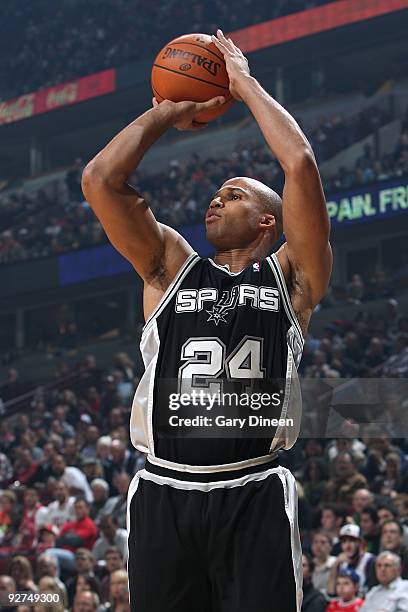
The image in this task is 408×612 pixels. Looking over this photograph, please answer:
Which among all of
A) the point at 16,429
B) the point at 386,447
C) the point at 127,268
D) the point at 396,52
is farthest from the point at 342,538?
the point at 396,52

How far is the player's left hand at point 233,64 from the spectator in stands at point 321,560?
4.94m

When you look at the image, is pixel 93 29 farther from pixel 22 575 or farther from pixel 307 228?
pixel 307 228

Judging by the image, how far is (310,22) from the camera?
2339 cm

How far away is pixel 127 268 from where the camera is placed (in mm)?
22016

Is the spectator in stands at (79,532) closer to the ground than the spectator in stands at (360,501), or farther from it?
closer to the ground

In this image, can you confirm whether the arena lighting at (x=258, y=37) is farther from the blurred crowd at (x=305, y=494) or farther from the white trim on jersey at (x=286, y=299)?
the white trim on jersey at (x=286, y=299)

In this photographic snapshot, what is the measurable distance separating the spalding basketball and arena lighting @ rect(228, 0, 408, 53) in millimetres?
18869

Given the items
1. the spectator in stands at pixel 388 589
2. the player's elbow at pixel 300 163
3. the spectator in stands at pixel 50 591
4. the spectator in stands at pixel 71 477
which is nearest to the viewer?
the player's elbow at pixel 300 163

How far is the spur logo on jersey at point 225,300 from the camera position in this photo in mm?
3670

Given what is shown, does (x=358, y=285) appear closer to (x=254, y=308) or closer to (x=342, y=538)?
(x=342, y=538)

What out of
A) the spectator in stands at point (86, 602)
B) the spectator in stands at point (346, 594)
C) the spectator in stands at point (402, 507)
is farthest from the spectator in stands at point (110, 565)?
the spectator in stands at point (402, 507)

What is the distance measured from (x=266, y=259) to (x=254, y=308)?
0.26 meters

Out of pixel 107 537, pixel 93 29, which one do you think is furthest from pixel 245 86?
pixel 93 29

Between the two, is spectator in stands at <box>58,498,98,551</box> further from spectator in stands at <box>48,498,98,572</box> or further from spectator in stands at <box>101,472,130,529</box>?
spectator in stands at <box>101,472,130,529</box>
